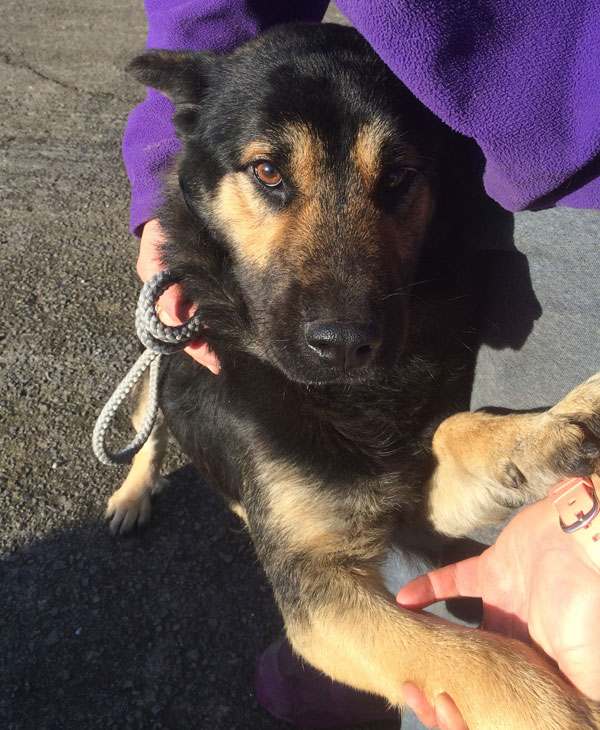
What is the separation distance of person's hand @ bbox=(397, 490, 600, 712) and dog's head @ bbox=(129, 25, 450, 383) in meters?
0.63

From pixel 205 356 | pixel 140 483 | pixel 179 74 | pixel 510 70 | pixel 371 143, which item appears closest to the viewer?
pixel 510 70

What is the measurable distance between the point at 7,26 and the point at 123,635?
24.6ft

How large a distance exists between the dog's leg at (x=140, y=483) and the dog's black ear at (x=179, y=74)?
4.63 feet

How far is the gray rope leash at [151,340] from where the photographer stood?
2.10m

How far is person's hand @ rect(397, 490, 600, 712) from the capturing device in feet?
5.13

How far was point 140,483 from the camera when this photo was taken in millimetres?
3068

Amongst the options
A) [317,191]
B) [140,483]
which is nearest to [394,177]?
[317,191]

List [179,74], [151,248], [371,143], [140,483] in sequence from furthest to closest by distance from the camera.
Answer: [140,483] < [151,248] < [179,74] < [371,143]

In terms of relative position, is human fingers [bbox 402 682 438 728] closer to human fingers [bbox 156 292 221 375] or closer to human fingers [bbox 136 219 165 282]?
human fingers [bbox 156 292 221 375]

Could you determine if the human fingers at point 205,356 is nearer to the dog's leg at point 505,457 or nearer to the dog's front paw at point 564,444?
the dog's leg at point 505,457

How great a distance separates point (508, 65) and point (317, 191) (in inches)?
24.9

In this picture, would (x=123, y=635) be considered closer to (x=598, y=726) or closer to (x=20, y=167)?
(x=598, y=726)

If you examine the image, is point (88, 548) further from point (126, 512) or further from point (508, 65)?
point (508, 65)

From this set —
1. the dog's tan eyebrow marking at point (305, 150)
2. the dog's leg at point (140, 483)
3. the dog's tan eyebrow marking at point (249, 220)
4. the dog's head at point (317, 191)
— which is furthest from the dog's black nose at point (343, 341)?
the dog's leg at point (140, 483)
